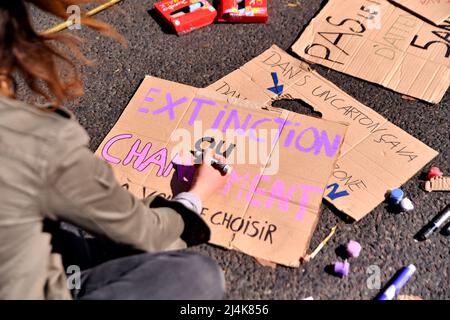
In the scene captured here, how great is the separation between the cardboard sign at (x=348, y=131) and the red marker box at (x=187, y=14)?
0.31 m

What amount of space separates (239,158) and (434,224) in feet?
2.01

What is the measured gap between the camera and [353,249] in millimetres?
1478

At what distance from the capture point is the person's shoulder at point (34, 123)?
0.88 m

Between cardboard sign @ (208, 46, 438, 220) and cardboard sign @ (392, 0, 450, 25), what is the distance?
0.52m

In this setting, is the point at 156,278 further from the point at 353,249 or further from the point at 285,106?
the point at 285,106

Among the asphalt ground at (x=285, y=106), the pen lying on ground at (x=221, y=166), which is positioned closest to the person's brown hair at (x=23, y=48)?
the pen lying on ground at (x=221, y=166)

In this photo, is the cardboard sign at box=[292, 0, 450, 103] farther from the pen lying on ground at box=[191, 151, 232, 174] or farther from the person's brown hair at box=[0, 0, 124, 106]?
the person's brown hair at box=[0, 0, 124, 106]

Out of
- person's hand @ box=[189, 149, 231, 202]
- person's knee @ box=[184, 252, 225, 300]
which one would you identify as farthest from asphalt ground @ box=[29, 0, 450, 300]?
person's knee @ box=[184, 252, 225, 300]

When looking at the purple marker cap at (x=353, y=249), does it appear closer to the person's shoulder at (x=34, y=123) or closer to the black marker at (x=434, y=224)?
the black marker at (x=434, y=224)

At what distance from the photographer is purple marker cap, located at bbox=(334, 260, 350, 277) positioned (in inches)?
56.8

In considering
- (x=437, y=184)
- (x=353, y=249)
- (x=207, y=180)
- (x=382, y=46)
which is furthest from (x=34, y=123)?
(x=382, y=46)

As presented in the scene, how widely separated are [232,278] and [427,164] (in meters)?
0.74
